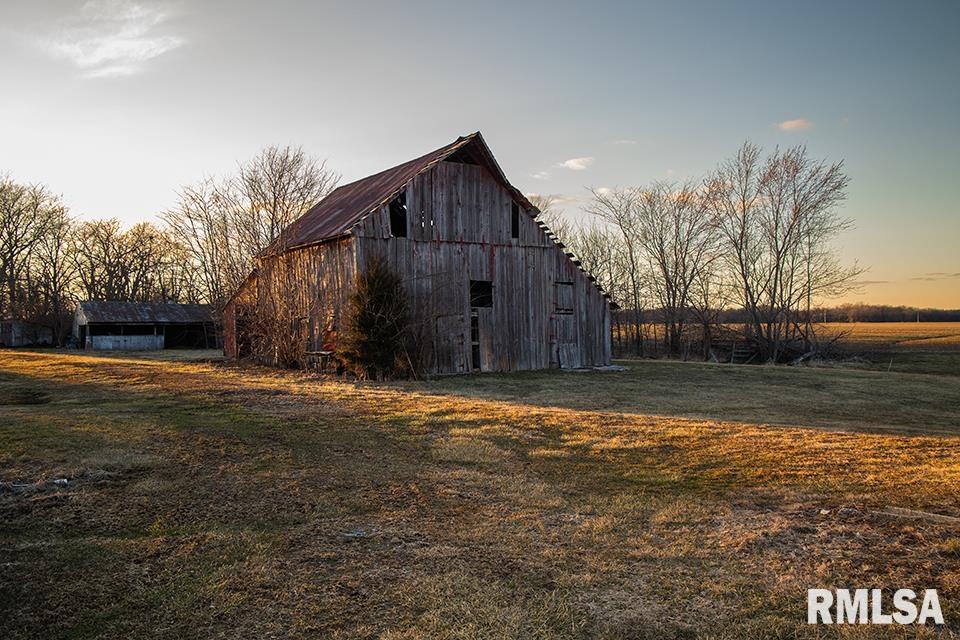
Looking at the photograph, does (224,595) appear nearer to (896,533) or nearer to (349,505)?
(349,505)

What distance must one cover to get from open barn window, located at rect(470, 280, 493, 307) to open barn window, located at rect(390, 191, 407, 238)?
9.98 feet

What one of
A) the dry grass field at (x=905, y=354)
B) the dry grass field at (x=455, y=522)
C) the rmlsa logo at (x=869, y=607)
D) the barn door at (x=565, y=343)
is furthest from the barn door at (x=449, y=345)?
the dry grass field at (x=905, y=354)

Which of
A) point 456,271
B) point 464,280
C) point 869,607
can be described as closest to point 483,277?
point 464,280

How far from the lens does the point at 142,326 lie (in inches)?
1783

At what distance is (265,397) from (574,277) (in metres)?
12.9

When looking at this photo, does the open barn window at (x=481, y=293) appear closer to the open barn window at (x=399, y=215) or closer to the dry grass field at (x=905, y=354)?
the open barn window at (x=399, y=215)

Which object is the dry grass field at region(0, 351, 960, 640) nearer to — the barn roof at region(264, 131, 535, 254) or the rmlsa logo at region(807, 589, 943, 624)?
the rmlsa logo at region(807, 589, 943, 624)

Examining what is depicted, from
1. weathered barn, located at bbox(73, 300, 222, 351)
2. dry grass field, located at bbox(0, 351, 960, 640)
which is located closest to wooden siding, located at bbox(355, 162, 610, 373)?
dry grass field, located at bbox(0, 351, 960, 640)

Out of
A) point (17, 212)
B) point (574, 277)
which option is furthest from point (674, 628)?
point (17, 212)

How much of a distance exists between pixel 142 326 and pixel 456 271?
3464 centimetres

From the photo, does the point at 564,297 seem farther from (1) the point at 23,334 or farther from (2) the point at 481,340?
(1) the point at 23,334

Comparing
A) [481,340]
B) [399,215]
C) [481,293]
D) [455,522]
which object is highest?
[399,215]

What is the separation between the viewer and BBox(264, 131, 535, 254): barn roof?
19781 mm

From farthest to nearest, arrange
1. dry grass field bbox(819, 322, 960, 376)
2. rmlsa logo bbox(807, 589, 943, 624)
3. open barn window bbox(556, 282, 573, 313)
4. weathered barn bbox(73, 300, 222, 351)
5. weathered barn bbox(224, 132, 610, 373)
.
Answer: weathered barn bbox(73, 300, 222, 351) → dry grass field bbox(819, 322, 960, 376) → open barn window bbox(556, 282, 573, 313) → weathered barn bbox(224, 132, 610, 373) → rmlsa logo bbox(807, 589, 943, 624)
